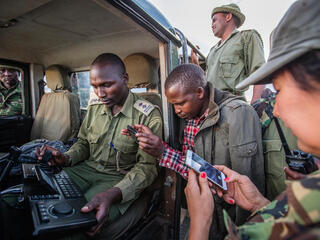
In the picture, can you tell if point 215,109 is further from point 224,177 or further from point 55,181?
point 55,181

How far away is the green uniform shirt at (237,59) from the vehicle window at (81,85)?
2.51 m

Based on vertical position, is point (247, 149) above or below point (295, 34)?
below

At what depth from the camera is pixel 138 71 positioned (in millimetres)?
2369

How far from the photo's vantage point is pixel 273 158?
4.83 feet

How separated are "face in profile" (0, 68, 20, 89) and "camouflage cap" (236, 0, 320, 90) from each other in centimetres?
395

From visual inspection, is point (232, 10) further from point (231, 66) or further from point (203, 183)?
point (203, 183)

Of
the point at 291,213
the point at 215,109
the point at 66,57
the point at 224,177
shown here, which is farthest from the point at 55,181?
the point at 66,57

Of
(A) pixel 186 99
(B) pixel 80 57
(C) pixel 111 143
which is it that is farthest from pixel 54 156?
(B) pixel 80 57

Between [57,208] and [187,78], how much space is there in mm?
1284

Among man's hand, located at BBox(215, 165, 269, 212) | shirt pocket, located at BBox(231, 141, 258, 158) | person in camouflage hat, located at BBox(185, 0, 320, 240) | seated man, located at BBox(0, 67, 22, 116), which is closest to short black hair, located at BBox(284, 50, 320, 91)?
person in camouflage hat, located at BBox(185, 0, 320, 240)

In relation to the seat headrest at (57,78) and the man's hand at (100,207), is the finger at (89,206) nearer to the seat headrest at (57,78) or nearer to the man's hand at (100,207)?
the man's hand at (100,207)

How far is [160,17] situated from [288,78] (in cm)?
132

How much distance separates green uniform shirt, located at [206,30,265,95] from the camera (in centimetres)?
216

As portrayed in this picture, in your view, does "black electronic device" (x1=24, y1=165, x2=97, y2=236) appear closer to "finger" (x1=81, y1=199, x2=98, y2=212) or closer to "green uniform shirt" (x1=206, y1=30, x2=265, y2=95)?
"finger" (x1=81, y1=199, x2=98, y2=212)
